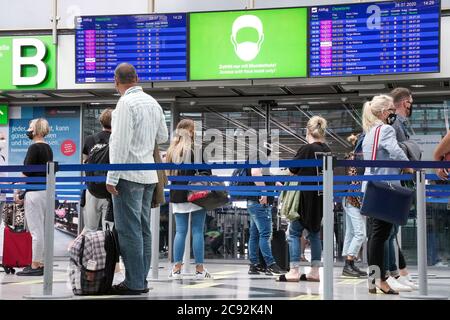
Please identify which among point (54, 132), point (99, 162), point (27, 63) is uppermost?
point (27, 63)

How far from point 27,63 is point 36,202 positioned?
4107mm

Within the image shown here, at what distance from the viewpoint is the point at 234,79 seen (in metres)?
10.5

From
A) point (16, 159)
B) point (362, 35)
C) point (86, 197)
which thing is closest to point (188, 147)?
point (86, 197)

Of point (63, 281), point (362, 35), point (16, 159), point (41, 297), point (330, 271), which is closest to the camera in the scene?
point (330, 271)

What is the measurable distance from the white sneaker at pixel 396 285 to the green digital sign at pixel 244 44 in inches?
170

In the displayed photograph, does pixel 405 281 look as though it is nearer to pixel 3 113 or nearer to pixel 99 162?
pixel 99 162

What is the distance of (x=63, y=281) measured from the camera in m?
7.39

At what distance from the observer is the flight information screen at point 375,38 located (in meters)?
9.63

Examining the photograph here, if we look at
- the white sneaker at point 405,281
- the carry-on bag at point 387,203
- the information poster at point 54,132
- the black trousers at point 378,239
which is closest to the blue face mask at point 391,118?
the carry-on bag at point 387,203

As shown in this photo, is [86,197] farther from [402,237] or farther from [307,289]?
[402,237]

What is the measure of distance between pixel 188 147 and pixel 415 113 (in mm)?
4567

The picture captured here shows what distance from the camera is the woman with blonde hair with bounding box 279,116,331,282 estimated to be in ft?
24.1

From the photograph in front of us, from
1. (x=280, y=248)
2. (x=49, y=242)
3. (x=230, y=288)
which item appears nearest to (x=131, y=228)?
(x=49, y=242)

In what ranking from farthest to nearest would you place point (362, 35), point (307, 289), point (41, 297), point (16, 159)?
1. point (16, 159)
2. point (362, 35)
3. point (307, 289)
4. point (41, 297)
